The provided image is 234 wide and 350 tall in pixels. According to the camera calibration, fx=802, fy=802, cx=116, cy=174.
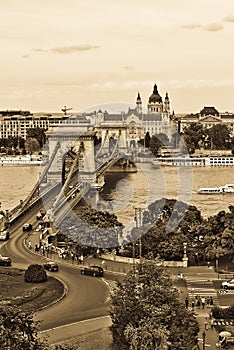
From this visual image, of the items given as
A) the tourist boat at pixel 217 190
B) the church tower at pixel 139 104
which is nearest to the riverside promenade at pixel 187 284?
the tourist boat at pixel 217 190

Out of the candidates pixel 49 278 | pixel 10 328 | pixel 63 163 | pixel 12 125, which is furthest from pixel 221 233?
pixel 12 125

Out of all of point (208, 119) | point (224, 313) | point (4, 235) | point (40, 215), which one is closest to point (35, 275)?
point (224, 313)

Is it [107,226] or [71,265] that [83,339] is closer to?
[71,265]

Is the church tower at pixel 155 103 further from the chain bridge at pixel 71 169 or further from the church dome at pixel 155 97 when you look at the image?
the chain bridge at pixel 71 169

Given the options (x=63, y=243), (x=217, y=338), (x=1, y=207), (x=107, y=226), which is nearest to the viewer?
(x=217, y=338)

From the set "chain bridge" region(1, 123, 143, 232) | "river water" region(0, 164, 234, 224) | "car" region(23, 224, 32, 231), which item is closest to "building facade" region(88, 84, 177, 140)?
"chain bridge" region(1, 123, 143, 232)

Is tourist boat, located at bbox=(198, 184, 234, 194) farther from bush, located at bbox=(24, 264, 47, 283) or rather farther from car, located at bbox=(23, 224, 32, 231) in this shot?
bush, located at bbox=(24, 264, 47, 283)

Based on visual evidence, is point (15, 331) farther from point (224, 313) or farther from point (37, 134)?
point (37, 134)
